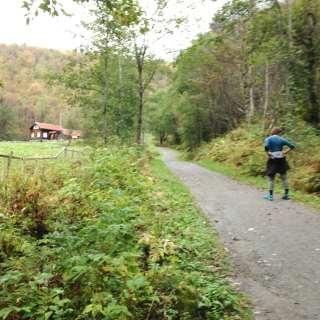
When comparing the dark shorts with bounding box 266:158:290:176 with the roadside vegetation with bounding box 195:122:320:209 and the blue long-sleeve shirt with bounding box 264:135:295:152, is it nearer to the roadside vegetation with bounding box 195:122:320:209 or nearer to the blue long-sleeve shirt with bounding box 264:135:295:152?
the blue long-sleeve shirt with bounding box 264:135:295:152

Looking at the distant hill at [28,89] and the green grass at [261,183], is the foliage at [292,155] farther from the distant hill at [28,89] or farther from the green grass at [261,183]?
the distant hill at [28,89]

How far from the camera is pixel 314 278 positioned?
22.9 feet

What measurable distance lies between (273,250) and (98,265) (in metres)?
4.36

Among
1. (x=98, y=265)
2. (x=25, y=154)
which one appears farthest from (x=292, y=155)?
(x=25, y=154)

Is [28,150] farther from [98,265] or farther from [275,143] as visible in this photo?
[98,265]

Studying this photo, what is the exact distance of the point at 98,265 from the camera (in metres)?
5.19

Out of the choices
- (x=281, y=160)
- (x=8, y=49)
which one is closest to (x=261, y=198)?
(x=281, y=160)

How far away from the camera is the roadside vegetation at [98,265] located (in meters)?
4.89

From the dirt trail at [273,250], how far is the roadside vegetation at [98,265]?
0.39 meters

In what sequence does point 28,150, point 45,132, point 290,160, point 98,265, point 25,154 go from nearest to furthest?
point 98,265 < point 290,160 < point 25,154 < point 28,150 < point 45,132

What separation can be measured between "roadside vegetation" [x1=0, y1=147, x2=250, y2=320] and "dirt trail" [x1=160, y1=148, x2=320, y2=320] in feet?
1.28

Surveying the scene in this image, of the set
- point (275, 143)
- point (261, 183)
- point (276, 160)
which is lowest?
point (261, 183)

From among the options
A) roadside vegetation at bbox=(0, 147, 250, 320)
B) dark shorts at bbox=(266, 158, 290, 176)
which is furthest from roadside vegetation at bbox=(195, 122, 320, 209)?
roadside vegetation at bbox=(0, 147, 250, 320)

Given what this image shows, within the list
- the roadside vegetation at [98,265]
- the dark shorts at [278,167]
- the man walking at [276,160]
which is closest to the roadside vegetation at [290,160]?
the man walking at [276,160]
